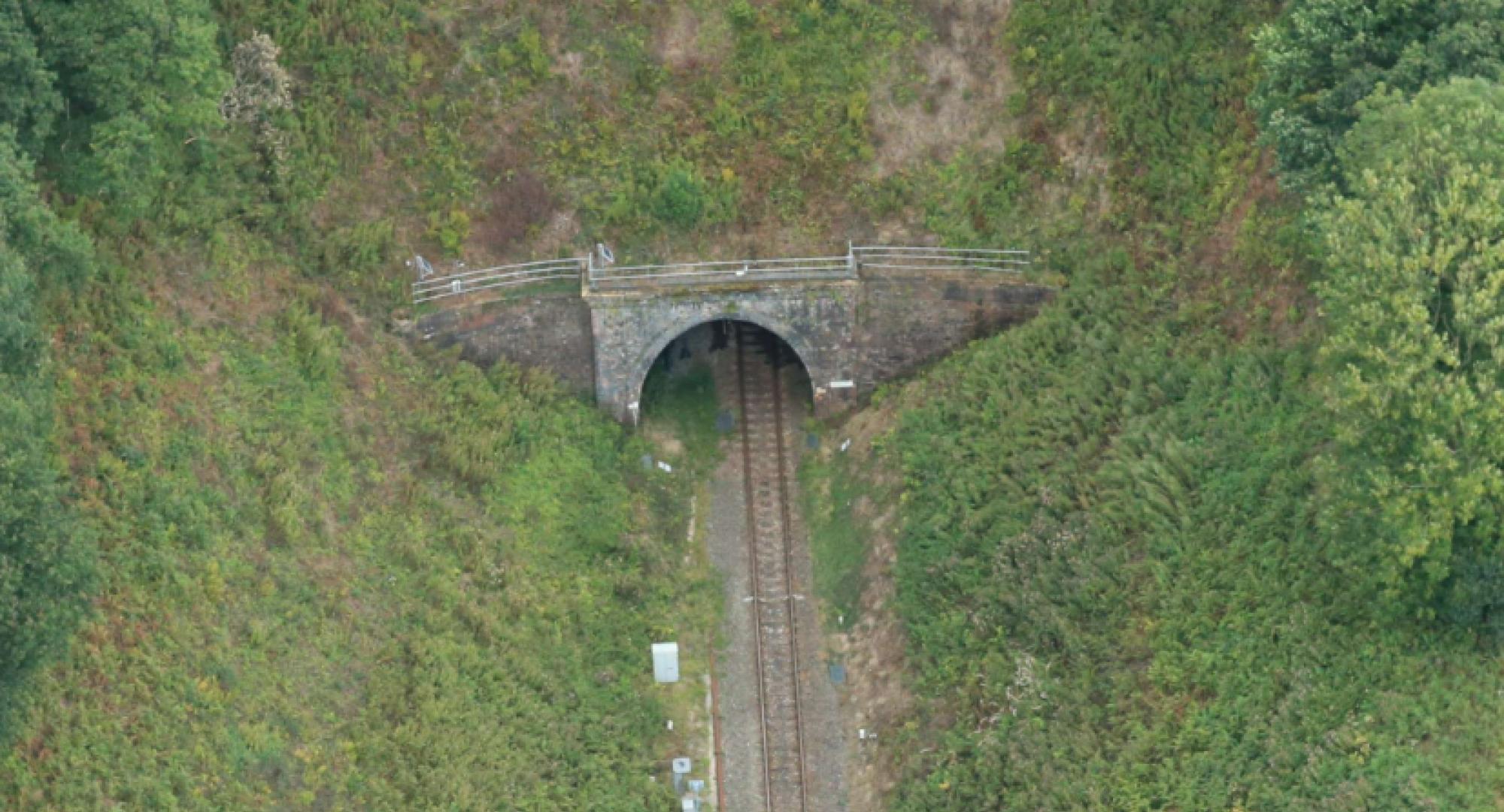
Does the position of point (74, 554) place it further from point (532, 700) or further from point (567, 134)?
point (567, 134)

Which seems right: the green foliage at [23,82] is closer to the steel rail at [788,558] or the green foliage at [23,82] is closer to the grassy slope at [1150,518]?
the steel rail at [788,558]

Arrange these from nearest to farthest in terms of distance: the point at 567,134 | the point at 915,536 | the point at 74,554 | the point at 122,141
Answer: the point at 74,554 → the point at 122,141 → the point at 915,536 → the point at 567,134

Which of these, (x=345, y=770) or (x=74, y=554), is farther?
(x=345, y=770)

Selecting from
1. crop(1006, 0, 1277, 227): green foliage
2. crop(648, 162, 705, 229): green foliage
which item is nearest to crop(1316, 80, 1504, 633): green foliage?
crop(1006, 0, 1277, 227): green foliage

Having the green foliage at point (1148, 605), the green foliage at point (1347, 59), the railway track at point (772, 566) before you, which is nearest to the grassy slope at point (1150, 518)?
the green foliage at point (1148, 605)

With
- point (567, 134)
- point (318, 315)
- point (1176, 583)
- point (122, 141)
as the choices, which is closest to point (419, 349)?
point (318, 315)

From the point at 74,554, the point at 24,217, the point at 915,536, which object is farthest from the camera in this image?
the point at 915,536

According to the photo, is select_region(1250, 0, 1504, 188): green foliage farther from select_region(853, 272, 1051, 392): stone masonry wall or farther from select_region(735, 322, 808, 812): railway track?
select_region(735, 322, 808, 812): railway track
